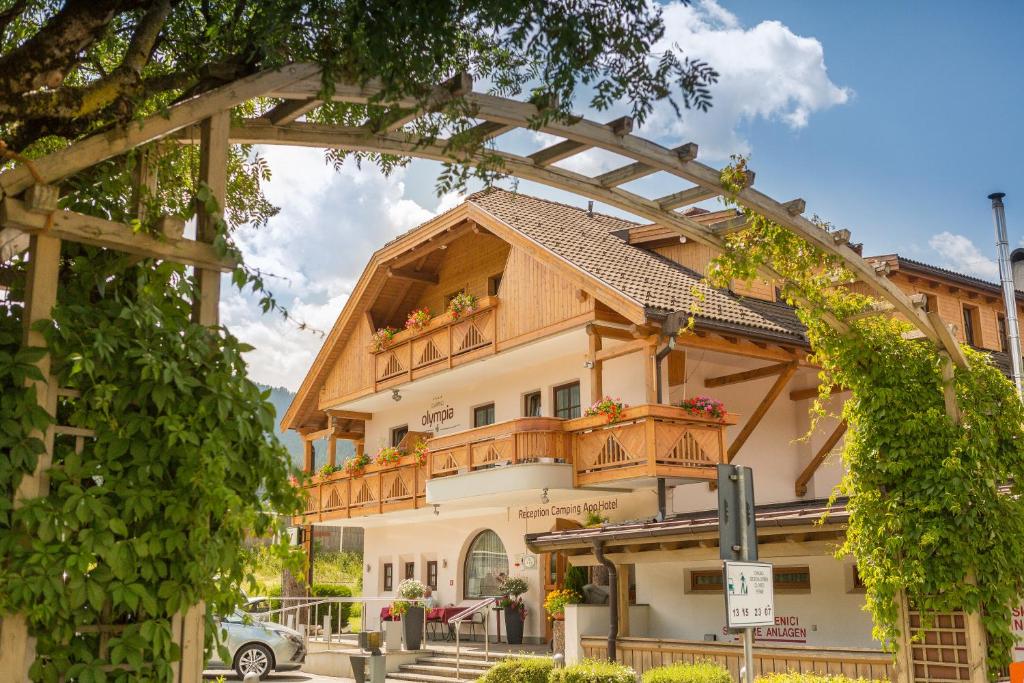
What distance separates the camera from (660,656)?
1505 centimetres

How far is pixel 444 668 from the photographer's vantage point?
2011 centimetres

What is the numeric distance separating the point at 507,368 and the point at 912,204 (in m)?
9.23

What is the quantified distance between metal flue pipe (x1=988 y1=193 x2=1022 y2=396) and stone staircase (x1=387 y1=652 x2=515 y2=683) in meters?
10.4

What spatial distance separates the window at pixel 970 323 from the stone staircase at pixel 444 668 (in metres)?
12.5

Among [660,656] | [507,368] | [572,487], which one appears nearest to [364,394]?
[507,368]

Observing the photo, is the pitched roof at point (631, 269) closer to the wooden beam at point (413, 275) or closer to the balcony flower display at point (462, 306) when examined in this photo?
the balcony flower display at point (462, 306)

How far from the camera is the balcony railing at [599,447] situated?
1745 centimetres

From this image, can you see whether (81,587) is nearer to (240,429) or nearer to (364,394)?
(240,429)

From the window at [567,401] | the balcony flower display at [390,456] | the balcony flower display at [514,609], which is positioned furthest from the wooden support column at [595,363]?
the balcony flower display at [390,456]

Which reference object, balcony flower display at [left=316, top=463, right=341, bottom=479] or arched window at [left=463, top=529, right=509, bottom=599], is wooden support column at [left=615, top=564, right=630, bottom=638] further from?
balcony flower display at [left=316, top=463, right=341, bottom=479]

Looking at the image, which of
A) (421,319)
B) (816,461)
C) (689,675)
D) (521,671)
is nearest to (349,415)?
(421,319)

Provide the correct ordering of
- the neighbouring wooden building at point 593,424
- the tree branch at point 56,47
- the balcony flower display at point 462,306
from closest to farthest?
the tree branch at point 56,47 < the neighbouring wooden building at point 593,424 < the balcony flower display at point 462,306

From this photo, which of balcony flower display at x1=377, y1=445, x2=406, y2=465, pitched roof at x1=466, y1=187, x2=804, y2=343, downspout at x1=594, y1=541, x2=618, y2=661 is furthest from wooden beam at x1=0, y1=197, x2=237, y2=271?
balcony flower display at x1=377, y1=445, x2=406, y2=465

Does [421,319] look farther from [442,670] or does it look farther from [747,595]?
[747,595]
